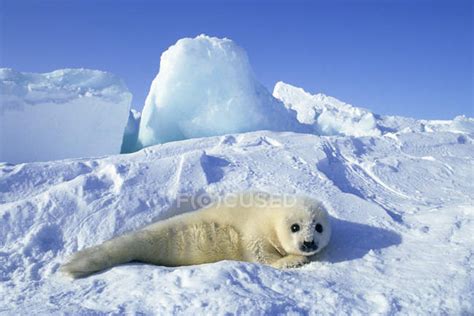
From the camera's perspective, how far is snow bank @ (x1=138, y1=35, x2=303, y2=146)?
31.1 ft

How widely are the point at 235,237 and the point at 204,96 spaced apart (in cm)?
688

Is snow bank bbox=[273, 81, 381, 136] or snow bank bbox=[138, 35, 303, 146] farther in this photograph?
snow bank bbox=[273, 81, 381, 136]

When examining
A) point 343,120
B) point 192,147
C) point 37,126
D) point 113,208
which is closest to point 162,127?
point 37,126

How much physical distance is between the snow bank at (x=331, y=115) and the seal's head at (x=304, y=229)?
936 centimetres

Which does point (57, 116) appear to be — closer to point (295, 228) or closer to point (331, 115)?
point (295, 228)

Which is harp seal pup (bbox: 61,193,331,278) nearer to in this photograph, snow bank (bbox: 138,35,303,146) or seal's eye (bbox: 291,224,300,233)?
seal's eye (bbox: 291,224,300,233)

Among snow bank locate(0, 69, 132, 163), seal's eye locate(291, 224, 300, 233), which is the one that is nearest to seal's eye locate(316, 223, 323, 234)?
seal's eye locate(291, 224, 300, 233)

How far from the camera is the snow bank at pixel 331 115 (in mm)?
12379

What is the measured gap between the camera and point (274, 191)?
11.7 ft

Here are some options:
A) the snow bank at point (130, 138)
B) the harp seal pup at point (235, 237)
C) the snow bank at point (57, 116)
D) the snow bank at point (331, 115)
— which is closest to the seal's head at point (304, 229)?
the harp seal pup at point (235, 237)

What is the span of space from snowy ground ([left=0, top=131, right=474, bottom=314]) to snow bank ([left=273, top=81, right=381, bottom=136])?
7.03 meters

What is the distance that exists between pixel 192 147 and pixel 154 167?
1.24 metres

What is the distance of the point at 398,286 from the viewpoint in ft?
6.88

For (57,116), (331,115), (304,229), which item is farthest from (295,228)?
(331,115)
